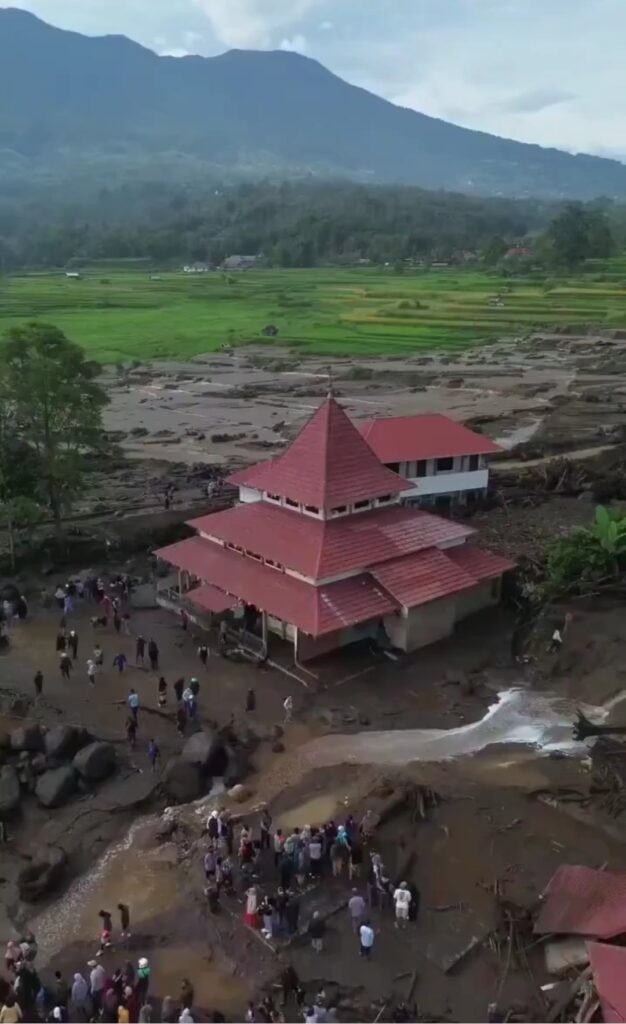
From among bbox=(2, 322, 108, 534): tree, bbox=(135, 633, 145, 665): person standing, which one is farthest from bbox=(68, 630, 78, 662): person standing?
bbox=(2, 322, 108, 534): tree

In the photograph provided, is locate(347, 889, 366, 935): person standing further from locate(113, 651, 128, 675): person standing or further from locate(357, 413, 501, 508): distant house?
locate(357, 413, 501, 508): distant house

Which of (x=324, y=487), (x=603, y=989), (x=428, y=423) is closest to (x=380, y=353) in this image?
(x=428, y=423)

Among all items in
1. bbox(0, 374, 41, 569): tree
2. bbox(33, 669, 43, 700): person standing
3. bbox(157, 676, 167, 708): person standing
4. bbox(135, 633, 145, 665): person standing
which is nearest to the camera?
bbox(157, 676, 167, 708): person standing

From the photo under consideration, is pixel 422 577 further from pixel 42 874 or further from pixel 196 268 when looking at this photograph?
pixel 196 268

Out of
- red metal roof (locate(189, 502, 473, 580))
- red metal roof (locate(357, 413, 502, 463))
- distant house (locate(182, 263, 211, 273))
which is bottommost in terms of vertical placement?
red metal roof (locate(189, 502, 473, 580))

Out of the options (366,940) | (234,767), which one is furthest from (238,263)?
(366,940)

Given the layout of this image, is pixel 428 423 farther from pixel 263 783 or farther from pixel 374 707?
pixel 263 783
